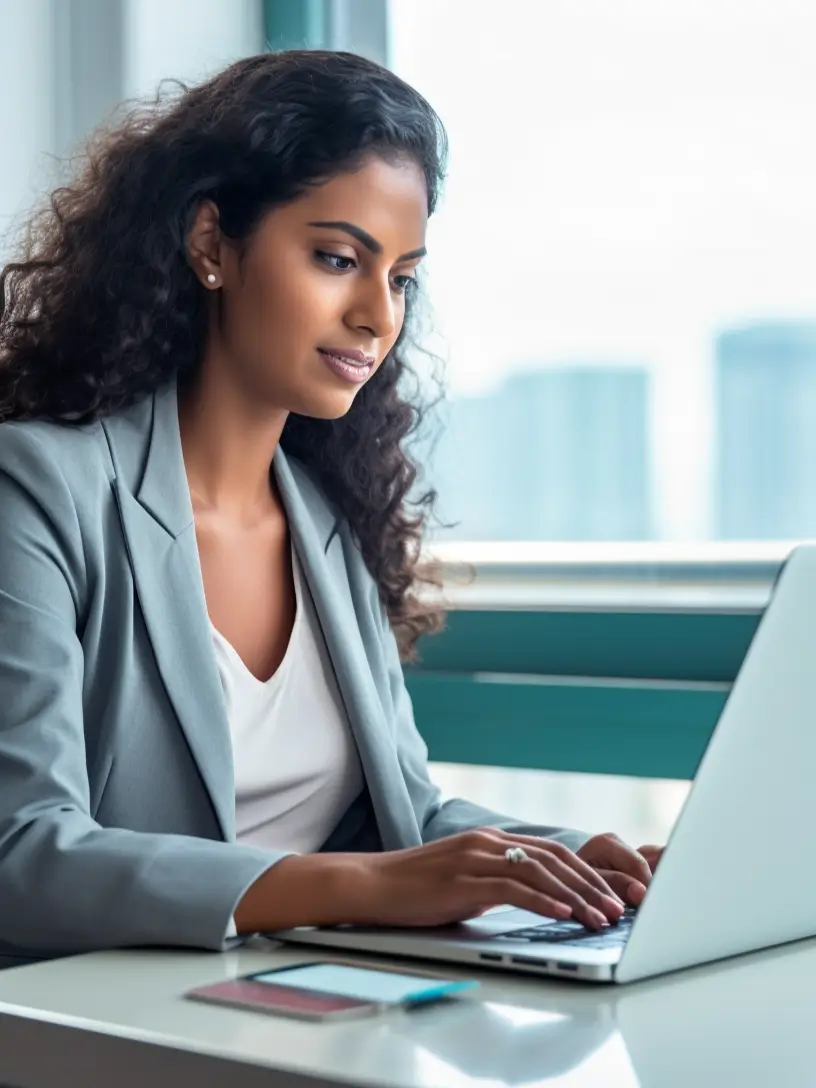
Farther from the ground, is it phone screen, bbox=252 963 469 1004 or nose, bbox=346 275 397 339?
nose, bbox=346 275 397 339

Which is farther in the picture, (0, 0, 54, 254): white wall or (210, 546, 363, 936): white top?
(0, 0, 54, 254): white wall

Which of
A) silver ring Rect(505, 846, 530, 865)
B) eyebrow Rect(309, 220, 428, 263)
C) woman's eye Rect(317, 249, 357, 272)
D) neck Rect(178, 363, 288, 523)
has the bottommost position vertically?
silver ring Rect(505, 846, 530, 865)

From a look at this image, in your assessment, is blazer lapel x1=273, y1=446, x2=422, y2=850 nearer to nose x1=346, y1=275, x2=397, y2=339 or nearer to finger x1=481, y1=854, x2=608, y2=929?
nose x1=346, y1=275, x2=397, y2=339

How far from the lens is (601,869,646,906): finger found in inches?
45.9

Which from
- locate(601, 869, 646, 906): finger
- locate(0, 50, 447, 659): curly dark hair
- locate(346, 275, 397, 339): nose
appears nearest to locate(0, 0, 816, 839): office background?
locate(0, 50, 447, 659): curly dark hair

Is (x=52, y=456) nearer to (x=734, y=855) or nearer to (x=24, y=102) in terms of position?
(x=734, y=855)

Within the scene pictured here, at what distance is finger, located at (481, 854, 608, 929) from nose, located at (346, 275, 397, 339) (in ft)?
2.49

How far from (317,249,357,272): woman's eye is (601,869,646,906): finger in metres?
0.77

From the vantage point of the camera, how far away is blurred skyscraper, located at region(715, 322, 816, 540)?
7.07ft

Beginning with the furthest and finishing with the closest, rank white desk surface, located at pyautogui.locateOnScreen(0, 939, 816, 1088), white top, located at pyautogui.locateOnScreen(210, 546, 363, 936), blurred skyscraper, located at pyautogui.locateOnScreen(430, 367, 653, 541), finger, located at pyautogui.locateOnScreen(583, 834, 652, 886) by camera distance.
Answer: blurred skyscraper, located at pyautogui.locateOnScreen(430, 367, 653, 541), white top, located at pyautogui.locateOnScreen(210, 546, 363, 936), finger, located at pyautogui.locateOnScreen(583, 834, 652, 886), white desk surface, located at pyautogui.locateOnScreen(0, 939, 816, 1088)

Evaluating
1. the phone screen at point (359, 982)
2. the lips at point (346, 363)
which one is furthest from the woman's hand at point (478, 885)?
the lips at point (346, 363)

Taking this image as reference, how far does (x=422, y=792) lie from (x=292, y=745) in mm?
202

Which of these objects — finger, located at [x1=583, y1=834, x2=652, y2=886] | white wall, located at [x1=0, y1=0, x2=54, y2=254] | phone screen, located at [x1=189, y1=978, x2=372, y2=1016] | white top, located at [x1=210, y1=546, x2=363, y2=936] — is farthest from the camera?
white wall, located at [x1=0, y1=0, x2=54, y2=254]

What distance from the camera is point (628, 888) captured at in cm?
117
